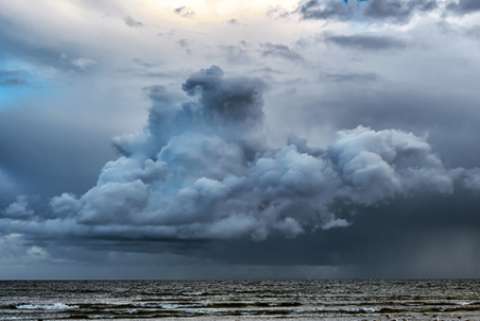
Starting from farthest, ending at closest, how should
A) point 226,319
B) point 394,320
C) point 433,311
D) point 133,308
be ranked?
point 133,308, point 433,311, point 226,319, point 394,320

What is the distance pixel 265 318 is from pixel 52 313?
2942 centimetres

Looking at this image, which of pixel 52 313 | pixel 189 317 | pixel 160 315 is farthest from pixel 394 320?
pixel 52 313

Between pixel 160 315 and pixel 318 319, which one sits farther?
pixel 160 315

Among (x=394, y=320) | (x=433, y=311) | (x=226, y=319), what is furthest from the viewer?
(x=433, y=311)

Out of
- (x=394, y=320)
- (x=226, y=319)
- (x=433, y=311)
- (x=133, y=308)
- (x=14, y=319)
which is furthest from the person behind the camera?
(x=133, y=308)

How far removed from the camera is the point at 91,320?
69938 mm

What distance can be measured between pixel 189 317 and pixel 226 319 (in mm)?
5409

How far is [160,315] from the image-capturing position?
247ft

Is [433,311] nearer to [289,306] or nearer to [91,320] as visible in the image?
[289,306]

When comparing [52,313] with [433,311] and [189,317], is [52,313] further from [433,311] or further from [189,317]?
[433,311]

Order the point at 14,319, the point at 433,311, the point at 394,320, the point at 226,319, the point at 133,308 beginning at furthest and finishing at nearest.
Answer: the point at 133,308, the point at 433,311, the point at 14,319, the point at 226,319, the point at 394,320

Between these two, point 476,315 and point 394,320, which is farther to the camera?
point 476,315

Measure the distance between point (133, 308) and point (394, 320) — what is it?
3805 cm

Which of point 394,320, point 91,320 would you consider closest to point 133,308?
point 91,320
